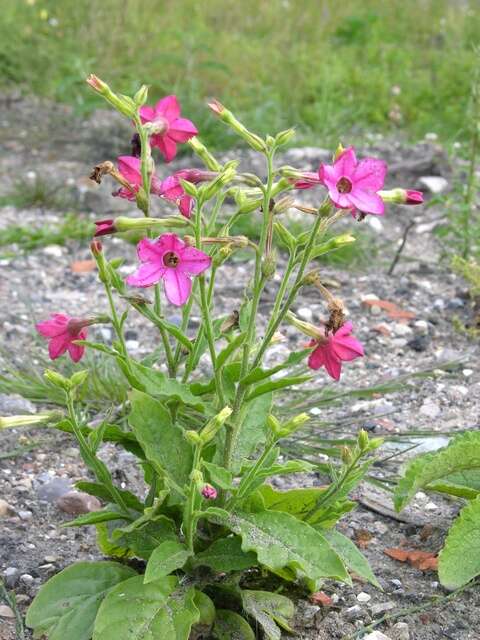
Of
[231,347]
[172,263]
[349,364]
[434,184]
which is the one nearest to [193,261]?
[172,263]

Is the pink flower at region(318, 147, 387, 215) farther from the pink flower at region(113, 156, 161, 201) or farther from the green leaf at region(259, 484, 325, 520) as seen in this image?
the green leaf at region(259, 484, 325, 520)

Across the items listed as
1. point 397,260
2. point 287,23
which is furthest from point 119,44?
point 397,260

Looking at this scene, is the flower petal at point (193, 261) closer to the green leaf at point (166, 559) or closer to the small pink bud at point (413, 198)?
the small pink bud at point (413, 198)

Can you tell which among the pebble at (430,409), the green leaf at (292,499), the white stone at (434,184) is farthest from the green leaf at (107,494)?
the white stone at (434,184)

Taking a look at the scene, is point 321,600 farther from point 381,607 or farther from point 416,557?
point 416,557

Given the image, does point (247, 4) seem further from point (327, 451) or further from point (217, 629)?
point (217, 629)

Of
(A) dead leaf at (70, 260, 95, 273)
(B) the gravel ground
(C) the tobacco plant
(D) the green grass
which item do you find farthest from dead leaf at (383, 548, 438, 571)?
(D) the green grass
